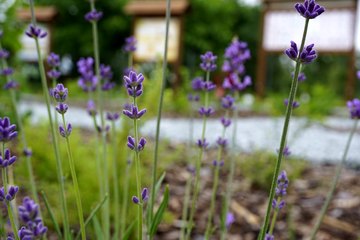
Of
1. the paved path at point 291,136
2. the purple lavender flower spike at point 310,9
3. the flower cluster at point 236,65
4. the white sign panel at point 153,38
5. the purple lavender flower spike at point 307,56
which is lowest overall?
the paved path at point 291,136

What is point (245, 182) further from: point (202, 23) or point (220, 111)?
point (202, 23)

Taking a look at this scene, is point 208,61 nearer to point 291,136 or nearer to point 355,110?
point 355,110

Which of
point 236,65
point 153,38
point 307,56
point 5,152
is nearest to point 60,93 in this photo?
point 5,152

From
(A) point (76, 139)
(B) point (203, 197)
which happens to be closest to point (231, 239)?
(B) point (203, 197)

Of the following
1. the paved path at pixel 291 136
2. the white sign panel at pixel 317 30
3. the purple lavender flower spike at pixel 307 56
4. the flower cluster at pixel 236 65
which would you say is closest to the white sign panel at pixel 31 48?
the paved path at pixel 291 136

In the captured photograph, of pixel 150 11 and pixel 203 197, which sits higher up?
pixel 150 11

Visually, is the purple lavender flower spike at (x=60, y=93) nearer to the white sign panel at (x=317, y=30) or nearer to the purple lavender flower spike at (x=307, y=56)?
the purple lavender flower spike at (x=307, y=56)
